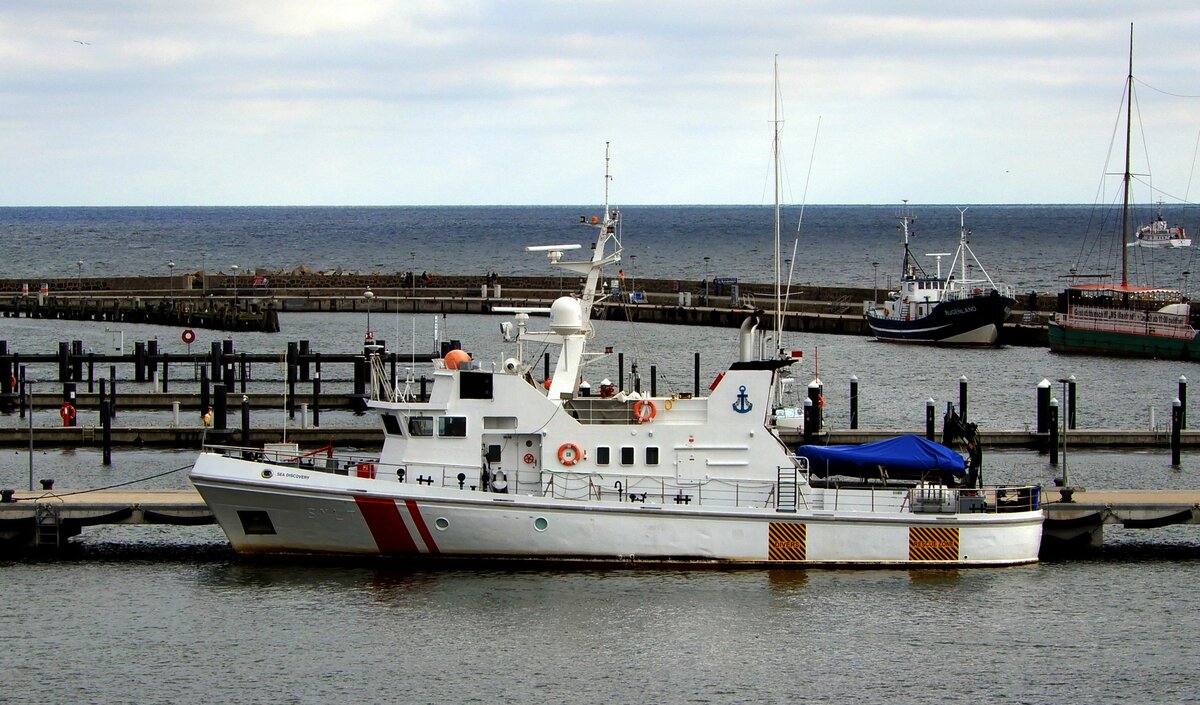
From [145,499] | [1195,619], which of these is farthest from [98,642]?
[1195,619]

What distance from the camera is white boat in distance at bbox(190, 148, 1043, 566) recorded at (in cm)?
3106

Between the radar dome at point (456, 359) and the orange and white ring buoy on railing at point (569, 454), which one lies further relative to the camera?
the radar dome at point (456, 359)

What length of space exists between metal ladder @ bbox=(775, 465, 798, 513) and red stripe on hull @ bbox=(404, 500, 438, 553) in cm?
708

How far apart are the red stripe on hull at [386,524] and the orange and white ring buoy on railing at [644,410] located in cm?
525

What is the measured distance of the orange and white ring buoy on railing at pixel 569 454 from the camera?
31453 millimetres

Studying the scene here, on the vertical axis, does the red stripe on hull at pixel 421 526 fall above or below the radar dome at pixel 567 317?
below

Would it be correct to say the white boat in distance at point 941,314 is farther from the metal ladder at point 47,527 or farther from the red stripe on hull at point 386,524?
the metal ladder at point 47,527

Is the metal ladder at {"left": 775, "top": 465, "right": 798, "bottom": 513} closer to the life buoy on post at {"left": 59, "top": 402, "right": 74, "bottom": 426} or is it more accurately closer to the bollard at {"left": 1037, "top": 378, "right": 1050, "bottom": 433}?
the bollard at {"left": 1037, "top": 378, "right": 1050, "bottom": 433}

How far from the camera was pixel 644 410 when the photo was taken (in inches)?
1241

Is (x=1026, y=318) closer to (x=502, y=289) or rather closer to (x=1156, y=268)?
(x=502, y=289)

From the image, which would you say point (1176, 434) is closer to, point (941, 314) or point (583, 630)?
point (583, 630)

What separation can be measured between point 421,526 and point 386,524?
72 centimetres

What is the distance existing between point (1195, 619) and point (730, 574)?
29.2 ft

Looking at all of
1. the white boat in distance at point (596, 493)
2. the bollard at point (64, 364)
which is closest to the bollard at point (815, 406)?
the white boat in distance at point (596, 493)
